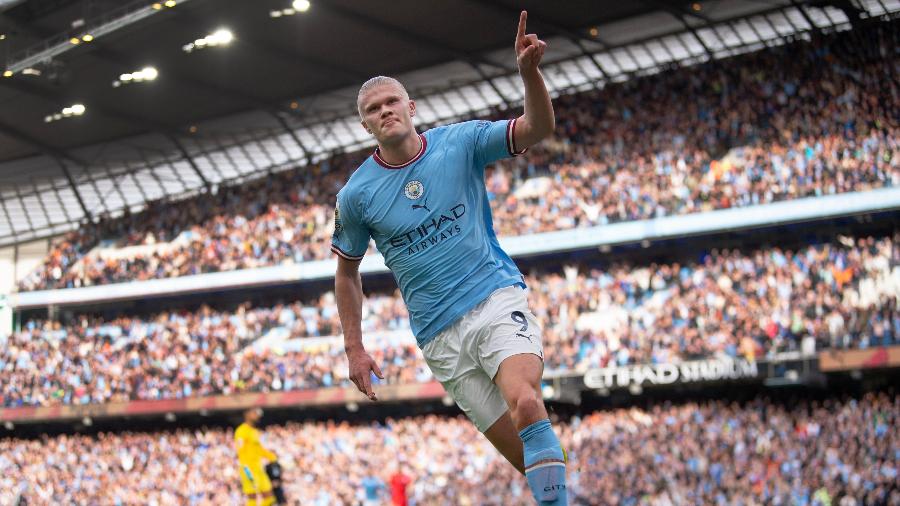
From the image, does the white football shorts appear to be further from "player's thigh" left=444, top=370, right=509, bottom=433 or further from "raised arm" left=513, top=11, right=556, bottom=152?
"raised arm" left=513, top=11, right=556, bottom=152

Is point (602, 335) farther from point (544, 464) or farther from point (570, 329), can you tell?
point (544, 464)

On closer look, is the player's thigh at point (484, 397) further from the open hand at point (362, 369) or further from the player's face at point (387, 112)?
the player's face at point (387, 112)

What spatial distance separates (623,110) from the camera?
104 ft

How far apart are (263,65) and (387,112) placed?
30.4 metres

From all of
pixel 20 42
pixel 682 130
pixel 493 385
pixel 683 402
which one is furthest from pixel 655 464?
pixel 20 42

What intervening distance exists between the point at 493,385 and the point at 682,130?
25.6 meters

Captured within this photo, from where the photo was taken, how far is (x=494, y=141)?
5488mm

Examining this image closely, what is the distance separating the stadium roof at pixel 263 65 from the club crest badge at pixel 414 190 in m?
25.0

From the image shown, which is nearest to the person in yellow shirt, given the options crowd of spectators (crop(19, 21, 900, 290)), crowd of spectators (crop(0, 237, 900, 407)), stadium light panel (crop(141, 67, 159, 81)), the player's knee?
the player's knee

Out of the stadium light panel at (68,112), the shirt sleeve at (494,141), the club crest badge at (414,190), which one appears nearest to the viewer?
the shirt sleeve at (494,141)

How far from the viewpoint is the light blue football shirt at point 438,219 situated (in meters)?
5.47

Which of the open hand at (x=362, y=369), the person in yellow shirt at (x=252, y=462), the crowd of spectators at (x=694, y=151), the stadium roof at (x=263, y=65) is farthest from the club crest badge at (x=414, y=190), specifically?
the stadium roof at (x=263, y=65)

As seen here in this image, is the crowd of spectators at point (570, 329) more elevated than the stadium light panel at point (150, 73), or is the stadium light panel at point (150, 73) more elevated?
the stadium light panel at point (150, 73)

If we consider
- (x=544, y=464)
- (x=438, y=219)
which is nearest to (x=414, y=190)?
(x=438, y=219)
